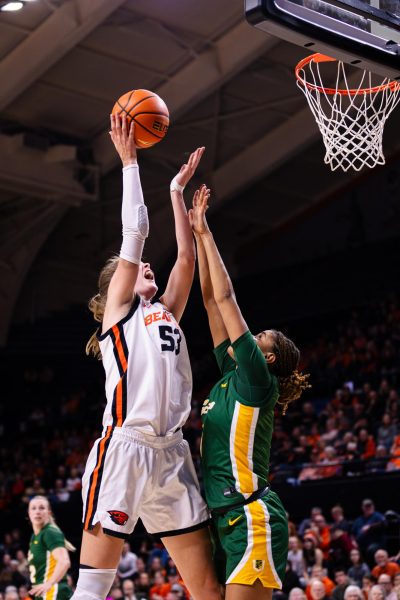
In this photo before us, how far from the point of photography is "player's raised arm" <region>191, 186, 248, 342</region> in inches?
190

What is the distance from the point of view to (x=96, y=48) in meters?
16.9

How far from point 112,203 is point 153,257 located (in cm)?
210

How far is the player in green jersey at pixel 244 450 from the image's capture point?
15.5 feet

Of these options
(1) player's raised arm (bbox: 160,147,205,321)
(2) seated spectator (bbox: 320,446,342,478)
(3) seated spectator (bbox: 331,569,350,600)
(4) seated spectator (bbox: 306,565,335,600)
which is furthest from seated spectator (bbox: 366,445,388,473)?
(1) player's raised arm (bbox: 160,147,205,321)

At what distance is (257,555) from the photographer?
15.4 feet

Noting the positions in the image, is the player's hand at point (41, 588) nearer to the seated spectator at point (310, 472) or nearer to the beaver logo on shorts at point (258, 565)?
the beaver logo on shorts at point (258, 565)

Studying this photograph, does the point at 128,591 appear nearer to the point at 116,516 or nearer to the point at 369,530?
the point at 369,530

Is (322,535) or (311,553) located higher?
(322,535)

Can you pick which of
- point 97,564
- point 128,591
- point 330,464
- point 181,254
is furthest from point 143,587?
point 97,564

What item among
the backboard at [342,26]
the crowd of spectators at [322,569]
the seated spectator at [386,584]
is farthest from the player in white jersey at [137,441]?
the seated spectator at [386,584]

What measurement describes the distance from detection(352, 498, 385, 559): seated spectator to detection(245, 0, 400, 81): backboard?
23.3 ft

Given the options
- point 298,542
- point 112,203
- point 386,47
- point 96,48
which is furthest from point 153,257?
point 386,47

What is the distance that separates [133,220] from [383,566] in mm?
6983

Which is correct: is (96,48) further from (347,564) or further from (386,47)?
(386,47)
